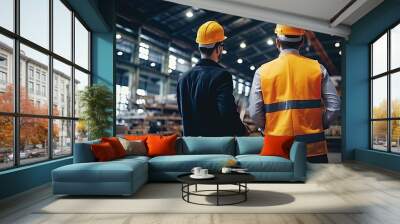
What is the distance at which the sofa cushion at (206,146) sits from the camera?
6059 millimetres

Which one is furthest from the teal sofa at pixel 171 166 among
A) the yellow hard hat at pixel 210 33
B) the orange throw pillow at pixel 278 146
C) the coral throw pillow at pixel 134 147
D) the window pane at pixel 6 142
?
the yellow hard hat at pixel 210 33

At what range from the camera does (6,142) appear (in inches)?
184

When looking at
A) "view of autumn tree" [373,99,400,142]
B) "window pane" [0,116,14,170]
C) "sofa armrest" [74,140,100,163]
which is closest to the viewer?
"window pane" [0,116,14,170]

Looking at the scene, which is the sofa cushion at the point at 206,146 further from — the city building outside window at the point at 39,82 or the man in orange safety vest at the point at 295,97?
the city building outside window at the point at 39,82

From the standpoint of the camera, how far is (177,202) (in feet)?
13.6

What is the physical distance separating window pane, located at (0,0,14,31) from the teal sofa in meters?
1.78

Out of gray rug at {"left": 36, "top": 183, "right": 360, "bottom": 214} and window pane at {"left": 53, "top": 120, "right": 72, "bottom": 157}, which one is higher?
window pane at {"left": 53, "top": 120, "right": 72, "bottom": 157}

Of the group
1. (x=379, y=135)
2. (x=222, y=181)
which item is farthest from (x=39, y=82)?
(x=379, y=135)

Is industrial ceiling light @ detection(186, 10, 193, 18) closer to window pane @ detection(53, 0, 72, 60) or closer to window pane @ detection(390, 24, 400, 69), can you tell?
window pane @ detection(53, 0, 72, 60)

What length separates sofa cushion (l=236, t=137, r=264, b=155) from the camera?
19.9 ft

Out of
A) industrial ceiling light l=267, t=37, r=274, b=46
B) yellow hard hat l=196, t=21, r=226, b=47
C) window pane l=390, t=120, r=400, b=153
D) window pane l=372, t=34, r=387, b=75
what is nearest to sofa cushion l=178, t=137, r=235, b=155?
yellow hard hat l=196, t=21, r=226, b=47

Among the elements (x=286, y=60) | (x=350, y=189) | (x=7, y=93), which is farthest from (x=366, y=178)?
(x=7, y=93)

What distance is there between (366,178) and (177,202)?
3.48 meters

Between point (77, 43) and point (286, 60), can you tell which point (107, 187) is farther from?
point (286, 60)
